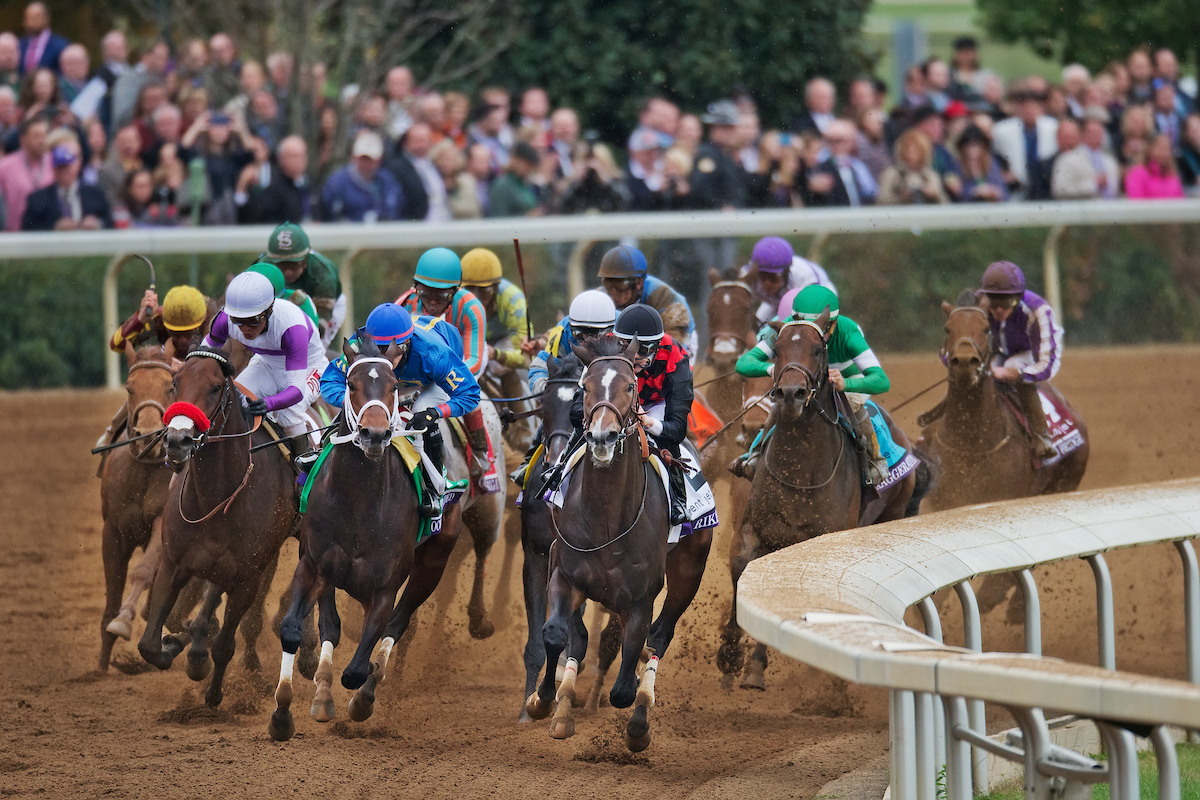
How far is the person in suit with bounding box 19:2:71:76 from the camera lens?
13.8 m

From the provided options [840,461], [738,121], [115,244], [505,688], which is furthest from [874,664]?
[738,121]

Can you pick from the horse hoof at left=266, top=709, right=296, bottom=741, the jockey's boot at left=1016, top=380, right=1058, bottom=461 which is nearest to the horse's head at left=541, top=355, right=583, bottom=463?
the horse hoof at left=266, top=709, right=296, bottom=741

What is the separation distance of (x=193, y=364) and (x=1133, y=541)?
4.03m

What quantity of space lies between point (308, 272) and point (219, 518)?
2369mm

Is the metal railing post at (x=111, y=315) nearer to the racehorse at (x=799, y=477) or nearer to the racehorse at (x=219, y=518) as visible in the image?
the racehorse at (x=219, y=518)

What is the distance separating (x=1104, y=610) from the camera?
229 inches

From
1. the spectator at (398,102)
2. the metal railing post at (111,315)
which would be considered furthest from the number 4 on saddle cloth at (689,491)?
the spectator at (398,102)

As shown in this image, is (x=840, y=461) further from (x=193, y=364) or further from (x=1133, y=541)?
(x=193, y=364)

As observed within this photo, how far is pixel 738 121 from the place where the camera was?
1436 cm

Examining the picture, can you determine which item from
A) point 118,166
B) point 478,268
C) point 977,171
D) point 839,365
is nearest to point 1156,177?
point 977,171

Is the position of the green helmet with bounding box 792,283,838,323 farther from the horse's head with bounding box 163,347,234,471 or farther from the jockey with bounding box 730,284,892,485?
the horse's head with bounding box 163,347,234,471

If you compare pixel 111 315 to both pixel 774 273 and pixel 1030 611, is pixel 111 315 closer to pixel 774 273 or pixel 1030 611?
pixel 774 273

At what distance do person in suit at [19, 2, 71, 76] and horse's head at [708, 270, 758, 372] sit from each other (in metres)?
7.16

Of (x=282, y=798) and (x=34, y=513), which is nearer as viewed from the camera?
(x=282, y=798)
